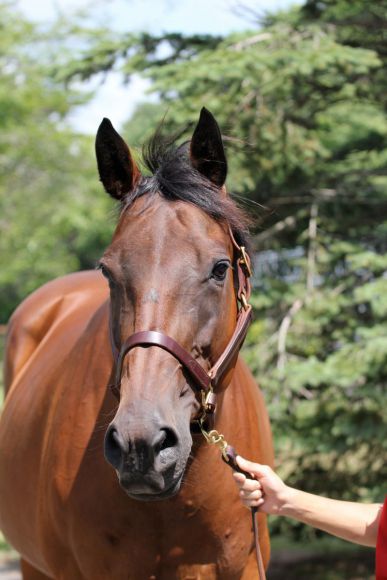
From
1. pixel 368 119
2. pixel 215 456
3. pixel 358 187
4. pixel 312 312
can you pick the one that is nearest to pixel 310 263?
pixel 312 312

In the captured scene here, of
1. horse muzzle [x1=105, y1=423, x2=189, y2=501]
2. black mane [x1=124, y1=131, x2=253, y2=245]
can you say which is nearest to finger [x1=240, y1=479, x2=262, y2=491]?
horse muzzle [x1=105, y1=423, x2=189, y2=501]

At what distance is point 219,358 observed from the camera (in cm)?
242

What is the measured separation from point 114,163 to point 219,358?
2.41 ft

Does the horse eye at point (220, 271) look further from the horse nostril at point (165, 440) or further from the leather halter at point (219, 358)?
the horse nostril at point (165, 440)

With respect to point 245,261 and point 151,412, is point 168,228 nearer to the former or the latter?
point 245,261

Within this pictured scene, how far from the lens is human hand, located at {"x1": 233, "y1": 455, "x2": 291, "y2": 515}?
95.9 inches

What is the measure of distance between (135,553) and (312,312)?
3443mm

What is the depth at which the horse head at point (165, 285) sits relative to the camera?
2.05 metres

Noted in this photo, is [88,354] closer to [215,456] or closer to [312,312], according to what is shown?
[215,456]

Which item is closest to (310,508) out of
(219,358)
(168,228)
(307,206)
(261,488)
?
(261,488)

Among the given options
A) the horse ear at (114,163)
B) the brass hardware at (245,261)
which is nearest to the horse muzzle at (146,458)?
the brass hardware at (245,261)

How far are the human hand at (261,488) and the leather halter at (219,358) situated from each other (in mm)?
220

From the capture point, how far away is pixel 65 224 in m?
21.5

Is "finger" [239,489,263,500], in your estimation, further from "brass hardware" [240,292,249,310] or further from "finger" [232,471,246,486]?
"brass hardware" [240,292,249,310]
